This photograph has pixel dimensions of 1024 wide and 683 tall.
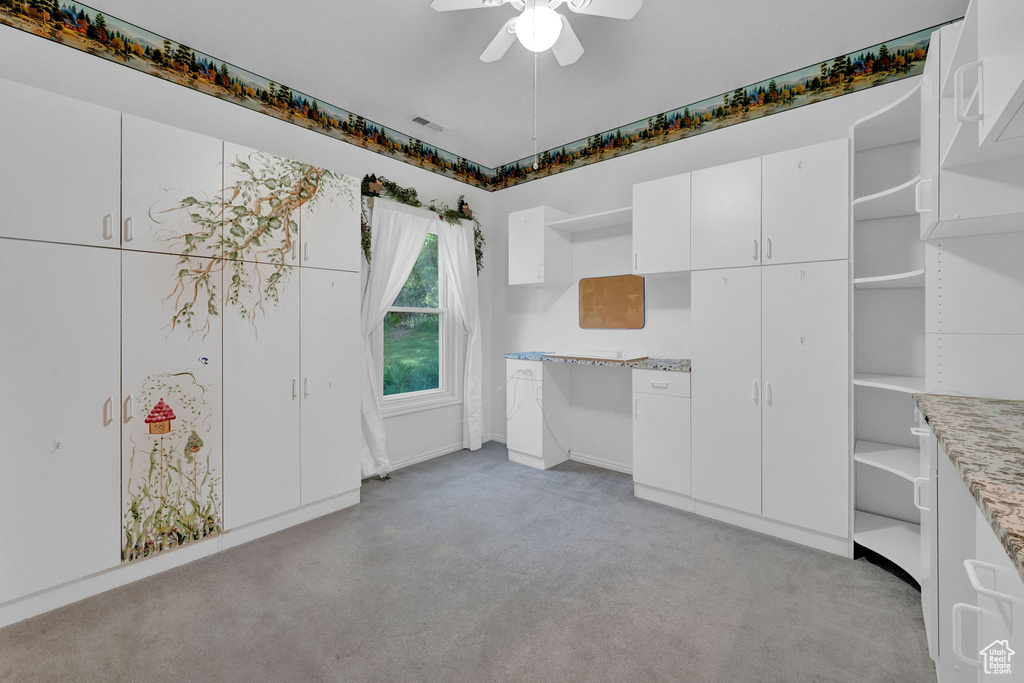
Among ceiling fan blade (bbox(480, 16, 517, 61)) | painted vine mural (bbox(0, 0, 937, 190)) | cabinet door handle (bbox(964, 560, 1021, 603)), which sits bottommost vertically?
cabinet door handle (bbox(964, 560, 1021, 603))

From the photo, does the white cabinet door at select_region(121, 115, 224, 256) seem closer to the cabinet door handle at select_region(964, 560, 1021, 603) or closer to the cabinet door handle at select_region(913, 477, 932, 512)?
the cabinet door handle at select_region(964, 560, 1021, 603)

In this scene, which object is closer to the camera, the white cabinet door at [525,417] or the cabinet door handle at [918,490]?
the cabinet door handle at [918,490]

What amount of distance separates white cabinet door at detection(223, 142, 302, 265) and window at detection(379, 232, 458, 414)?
1246mm

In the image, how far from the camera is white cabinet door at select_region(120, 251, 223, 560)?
2281 millimetres

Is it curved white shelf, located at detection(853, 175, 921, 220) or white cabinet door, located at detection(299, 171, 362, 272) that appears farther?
white cabinet door, located at detection(299, 171, 362, 272)

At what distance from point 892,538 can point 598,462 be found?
210 centimetres

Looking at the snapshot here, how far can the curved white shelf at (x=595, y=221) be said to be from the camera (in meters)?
3.61

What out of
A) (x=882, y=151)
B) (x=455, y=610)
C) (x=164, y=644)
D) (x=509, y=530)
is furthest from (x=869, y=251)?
→ (x=164, y=644)

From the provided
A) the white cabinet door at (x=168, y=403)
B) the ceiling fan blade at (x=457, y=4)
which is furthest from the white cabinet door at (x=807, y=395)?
the white cabinet door at (x=168, y=403)

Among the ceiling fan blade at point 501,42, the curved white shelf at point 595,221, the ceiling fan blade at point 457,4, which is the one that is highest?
the ceiling fan blade at point 501,42

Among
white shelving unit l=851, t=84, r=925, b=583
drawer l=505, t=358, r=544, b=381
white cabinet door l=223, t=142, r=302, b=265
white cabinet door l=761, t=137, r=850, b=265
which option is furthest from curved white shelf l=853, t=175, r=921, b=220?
white cabinet door l=223, t=142, r=302, b=265

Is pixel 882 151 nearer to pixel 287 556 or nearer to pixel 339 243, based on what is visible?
pixel 339 243

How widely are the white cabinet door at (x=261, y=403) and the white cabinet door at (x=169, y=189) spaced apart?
33 cm

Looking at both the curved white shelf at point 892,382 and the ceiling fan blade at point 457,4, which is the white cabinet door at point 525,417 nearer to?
the curved white shelf at point 892,382
